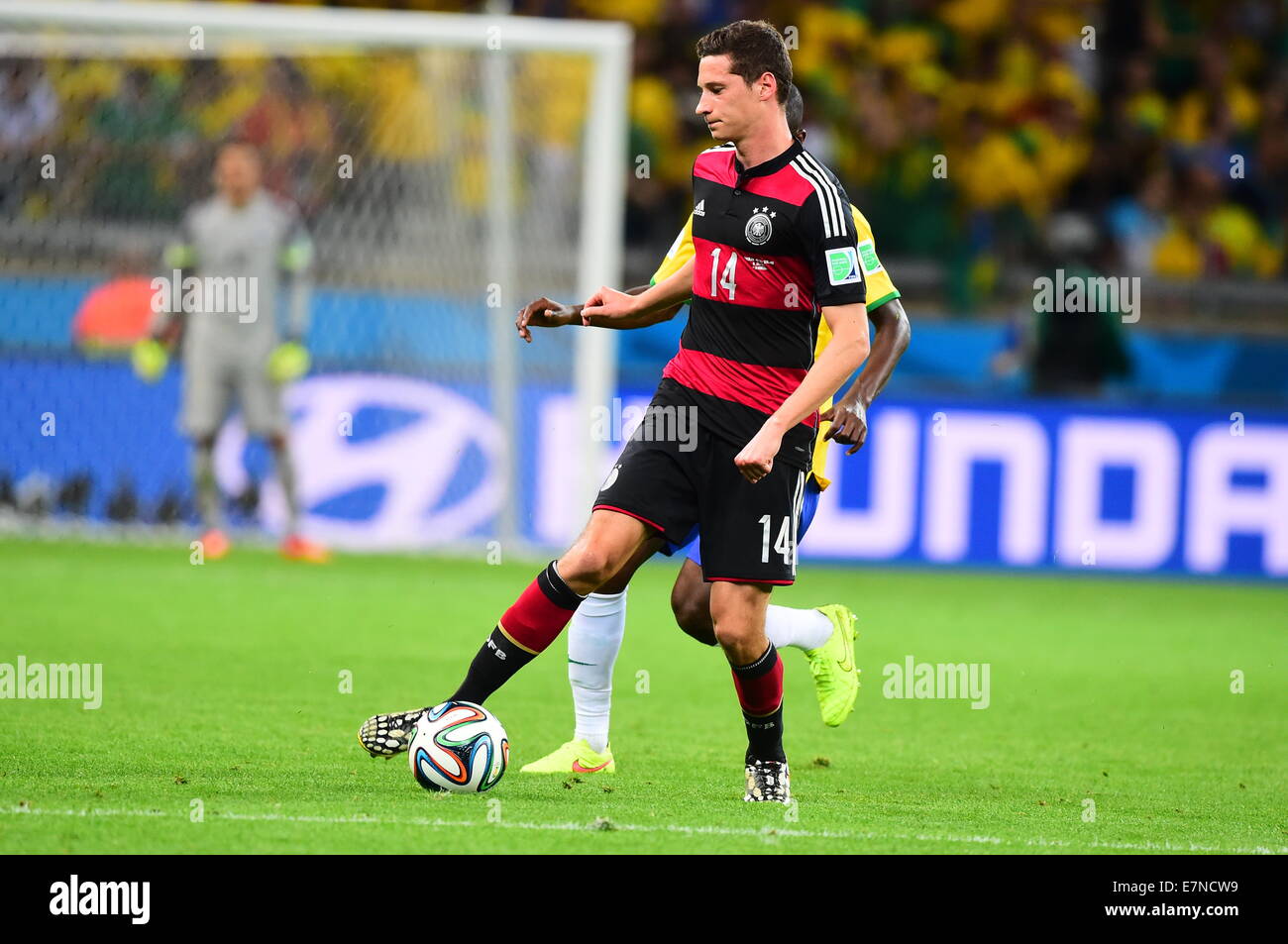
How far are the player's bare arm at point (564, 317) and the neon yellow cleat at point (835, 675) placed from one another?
1.33m

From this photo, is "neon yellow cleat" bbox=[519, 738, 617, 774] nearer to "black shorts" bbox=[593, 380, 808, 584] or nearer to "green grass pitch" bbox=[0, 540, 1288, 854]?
"green grass pitch" bbox=[0, 540, 1288, 854]

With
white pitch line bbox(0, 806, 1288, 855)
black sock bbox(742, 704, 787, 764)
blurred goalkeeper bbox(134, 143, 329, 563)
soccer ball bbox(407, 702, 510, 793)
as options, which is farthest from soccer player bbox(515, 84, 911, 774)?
blurred goalkeeper bbox(134, 143, 329, 563)

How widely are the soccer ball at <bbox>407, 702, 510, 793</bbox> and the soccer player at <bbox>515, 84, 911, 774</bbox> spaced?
588 millimetres

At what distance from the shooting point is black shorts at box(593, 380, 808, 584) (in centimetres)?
555

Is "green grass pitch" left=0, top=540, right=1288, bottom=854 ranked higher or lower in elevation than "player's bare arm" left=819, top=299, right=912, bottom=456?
lower

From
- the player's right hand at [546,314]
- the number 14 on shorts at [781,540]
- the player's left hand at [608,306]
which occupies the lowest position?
the number 14 on shorts at [781,540]

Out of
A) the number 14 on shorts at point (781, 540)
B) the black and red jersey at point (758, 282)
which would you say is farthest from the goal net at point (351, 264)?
the number 14 on shorts at point (781, 540)

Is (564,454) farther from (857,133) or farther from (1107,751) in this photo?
(1107,751)

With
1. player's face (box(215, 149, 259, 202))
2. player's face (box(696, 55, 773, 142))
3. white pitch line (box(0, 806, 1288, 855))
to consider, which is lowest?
white pitch line (box(0, 806, 1288, 855))

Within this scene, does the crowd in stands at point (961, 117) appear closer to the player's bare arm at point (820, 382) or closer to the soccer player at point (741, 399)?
the soccer player at point (741, 399)

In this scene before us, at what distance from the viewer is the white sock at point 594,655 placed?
619 cm

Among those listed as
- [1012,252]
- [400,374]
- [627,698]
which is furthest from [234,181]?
A: [1012,252]

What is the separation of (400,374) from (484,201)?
146 cm

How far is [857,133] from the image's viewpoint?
55.0 ft
